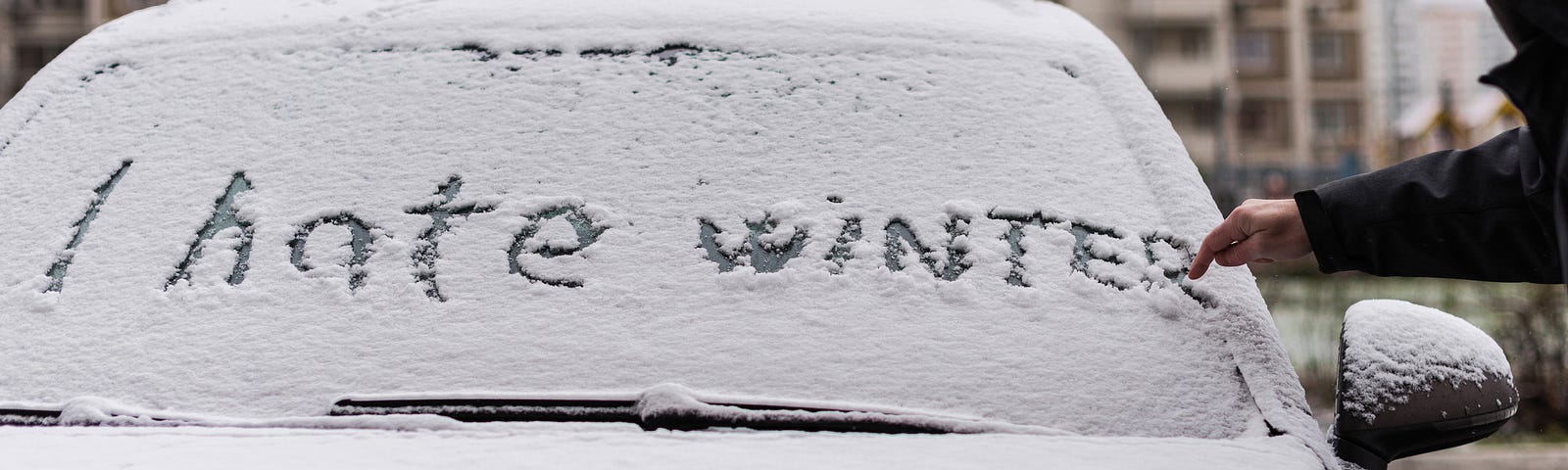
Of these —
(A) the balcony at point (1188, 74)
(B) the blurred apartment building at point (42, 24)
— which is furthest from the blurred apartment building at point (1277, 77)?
(B) the blurred apartment building at point (42, 24)

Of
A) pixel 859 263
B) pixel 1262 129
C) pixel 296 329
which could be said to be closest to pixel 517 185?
pixel 296 329

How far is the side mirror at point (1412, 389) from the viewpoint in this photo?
58.9 inches

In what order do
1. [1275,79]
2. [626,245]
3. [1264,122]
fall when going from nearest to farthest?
[626,245]
[1264,122]
[1275,79]

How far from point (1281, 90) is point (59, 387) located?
1920 inches

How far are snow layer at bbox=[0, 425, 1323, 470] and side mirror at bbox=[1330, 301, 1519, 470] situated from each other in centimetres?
15

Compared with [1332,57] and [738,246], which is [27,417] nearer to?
[738,246]

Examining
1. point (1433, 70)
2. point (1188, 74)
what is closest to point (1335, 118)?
point (1188, 74)

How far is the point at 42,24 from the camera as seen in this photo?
1161 inches

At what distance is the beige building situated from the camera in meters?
42.9

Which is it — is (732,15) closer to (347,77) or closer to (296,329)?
(347,77)

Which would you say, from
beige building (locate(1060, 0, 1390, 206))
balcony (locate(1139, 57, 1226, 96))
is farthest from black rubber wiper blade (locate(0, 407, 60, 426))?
balcony (locate(1139, 57, 1226, 96))

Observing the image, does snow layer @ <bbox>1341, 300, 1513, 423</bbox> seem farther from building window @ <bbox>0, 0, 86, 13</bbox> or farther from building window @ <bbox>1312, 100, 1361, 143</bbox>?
building window @ <bbox>1312, 100, 1361, 143</bbox>

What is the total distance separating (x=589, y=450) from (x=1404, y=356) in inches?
34.5

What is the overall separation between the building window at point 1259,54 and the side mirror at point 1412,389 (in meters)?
47.2
